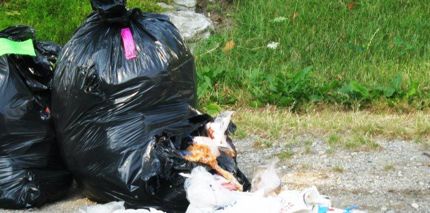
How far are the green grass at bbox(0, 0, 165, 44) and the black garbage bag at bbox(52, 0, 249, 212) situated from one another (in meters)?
Answer: 2.82

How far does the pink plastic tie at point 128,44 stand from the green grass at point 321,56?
1.77m

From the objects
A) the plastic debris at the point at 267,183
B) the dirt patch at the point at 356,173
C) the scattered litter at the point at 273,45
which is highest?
the plastic debris at the point at 267,183

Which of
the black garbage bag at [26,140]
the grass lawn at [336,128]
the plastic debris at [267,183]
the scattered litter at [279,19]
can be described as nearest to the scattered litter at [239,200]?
the plastic debris at [267,183]

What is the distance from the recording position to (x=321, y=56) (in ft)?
19.3

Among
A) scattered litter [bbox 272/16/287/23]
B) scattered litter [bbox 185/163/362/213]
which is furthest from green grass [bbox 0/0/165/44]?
scattered litter [bbox 185/163/362/213]

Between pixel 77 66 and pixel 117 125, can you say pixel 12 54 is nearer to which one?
pixel 77 66

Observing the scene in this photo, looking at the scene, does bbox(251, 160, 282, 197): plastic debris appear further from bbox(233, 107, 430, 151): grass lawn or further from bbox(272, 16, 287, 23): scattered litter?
bbox(272, 16, 287, 23): scattered litter

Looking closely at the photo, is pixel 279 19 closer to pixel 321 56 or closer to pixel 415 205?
pixel 321 56

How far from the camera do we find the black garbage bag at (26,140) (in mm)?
3500

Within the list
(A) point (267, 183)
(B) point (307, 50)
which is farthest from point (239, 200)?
(B) point (307, 50)

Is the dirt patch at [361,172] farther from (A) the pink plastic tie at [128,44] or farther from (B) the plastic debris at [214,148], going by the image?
(A) the pink plastic tie at [128,44]

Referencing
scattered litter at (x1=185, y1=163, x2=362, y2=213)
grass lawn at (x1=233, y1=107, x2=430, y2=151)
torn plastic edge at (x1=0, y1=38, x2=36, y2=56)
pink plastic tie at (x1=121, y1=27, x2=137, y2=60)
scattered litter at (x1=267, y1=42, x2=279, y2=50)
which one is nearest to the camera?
scattered litter at (x1=185, y1=163, x2=362, y2=213)

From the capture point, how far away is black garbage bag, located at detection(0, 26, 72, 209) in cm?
350

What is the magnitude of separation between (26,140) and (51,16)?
3.11m
